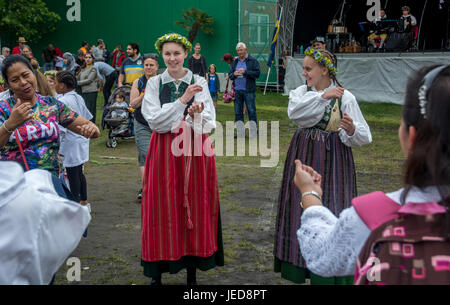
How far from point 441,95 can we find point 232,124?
1169 cm

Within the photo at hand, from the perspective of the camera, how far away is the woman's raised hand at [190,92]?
154 inches

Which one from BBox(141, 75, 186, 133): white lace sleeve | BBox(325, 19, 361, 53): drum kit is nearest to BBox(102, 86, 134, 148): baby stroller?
BBox(141, 75, 186, 133): white lace sleeve

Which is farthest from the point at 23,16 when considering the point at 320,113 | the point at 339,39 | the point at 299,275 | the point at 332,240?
the point at 332,240

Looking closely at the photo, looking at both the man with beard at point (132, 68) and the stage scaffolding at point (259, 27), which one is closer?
the man with beard at point (132, 68)

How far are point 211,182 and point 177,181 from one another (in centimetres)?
29

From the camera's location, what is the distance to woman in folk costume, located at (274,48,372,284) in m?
4.05

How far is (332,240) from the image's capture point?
71.6 inches

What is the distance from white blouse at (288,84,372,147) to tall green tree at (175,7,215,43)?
20855mm

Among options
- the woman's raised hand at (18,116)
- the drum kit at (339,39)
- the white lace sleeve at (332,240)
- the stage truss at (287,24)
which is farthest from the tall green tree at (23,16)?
the white lace sleeve at (332,240)

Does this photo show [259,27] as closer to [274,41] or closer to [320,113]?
[274,41]

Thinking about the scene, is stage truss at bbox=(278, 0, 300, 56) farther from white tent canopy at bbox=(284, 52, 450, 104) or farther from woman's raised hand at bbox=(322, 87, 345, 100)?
woman's raised hand at bbox=(322, 87, 345, 100)

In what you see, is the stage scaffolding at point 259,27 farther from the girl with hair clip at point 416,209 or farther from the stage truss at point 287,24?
the girl with hair clip at point 416,209
